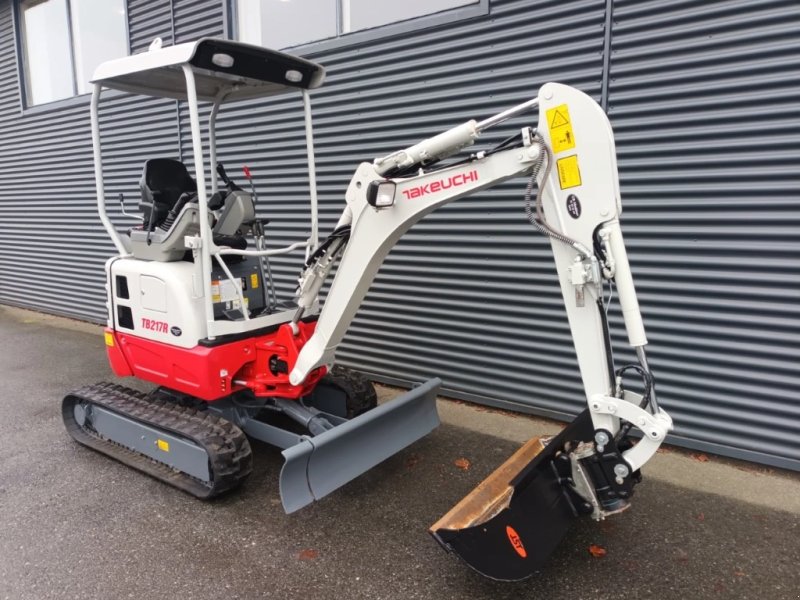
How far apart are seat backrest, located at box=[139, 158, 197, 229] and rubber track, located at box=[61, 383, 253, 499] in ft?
4.35

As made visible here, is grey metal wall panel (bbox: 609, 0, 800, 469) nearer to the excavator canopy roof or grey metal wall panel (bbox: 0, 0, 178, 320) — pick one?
the excavator canopy roof

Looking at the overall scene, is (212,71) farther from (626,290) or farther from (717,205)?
(717,205)

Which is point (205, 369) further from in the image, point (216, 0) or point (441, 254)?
point (216, 0)

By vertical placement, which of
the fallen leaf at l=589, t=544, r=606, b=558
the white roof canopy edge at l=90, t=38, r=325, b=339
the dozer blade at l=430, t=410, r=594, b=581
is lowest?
the fallen leaf at l=589, t=544, r=606, b=558

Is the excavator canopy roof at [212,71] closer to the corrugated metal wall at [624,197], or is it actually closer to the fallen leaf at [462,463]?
the corrugated metal wall at [624,197]

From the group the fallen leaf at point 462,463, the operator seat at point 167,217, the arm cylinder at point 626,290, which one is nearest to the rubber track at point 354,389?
the fallen leaf at point 462,463

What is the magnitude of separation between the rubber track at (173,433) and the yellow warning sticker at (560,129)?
253cm

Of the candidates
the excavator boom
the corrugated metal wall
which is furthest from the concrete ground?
the corrugated metal wall

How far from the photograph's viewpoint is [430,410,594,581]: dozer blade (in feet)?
8.05

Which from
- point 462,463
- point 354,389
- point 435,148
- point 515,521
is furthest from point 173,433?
point 435,148

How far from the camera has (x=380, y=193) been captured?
2.86 metres

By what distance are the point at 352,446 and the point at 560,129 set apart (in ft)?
7.20

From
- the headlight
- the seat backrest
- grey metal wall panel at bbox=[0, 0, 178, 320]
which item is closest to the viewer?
the headlight

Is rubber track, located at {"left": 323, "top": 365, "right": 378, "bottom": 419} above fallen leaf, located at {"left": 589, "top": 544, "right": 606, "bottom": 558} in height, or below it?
above
